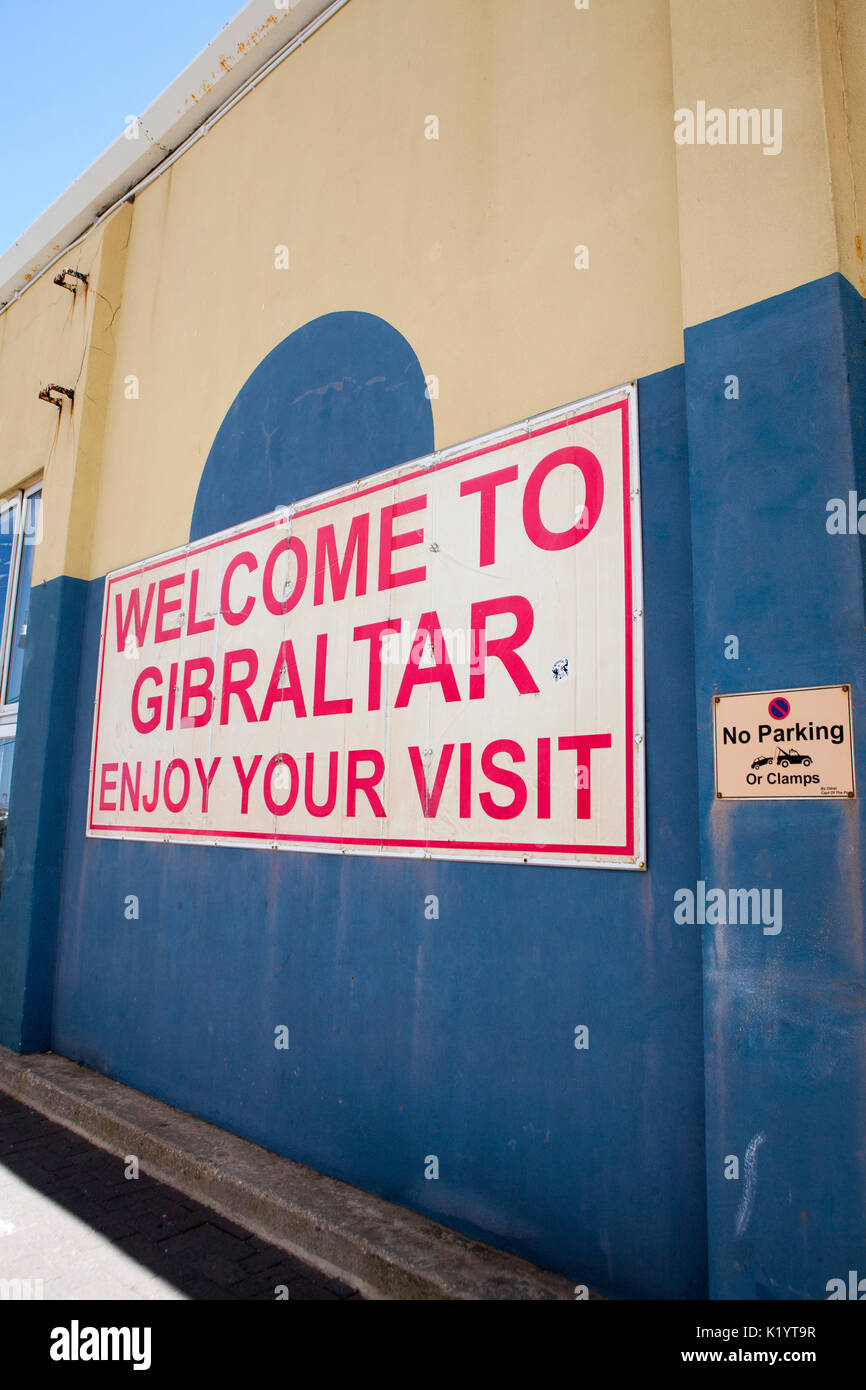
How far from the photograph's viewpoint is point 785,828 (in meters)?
1.91

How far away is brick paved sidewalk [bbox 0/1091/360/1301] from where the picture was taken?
2.47 meters

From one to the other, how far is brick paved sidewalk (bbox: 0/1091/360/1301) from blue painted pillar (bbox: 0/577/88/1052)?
1.20 metres

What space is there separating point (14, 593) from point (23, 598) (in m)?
0.13

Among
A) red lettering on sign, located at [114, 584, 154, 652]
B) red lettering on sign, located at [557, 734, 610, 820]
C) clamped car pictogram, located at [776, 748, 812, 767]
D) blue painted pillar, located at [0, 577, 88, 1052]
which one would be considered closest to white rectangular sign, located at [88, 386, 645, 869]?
red lettering on sign, located at [557, 734, 610, 820]

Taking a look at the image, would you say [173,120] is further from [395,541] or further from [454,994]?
[454,994]

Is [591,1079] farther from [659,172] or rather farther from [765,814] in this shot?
[659,172]

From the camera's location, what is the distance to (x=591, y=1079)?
2.29 meters

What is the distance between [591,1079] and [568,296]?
92.1 inches

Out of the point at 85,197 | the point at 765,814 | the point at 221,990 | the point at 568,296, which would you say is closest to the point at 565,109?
the point at 568,296

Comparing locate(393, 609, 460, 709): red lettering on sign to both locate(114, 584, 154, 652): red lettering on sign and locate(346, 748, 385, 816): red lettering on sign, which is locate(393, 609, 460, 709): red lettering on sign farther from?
locate(114, 584, 154, 652): red lettering on sign

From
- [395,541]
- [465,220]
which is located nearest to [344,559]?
[395,541]

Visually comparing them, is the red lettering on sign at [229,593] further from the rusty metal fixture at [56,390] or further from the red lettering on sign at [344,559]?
the rusty metal fixture at [56,390]

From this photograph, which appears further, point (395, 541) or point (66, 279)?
point (66, 279)
